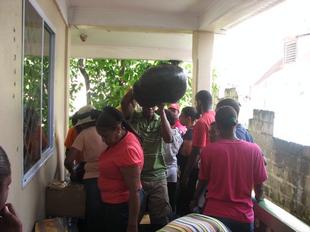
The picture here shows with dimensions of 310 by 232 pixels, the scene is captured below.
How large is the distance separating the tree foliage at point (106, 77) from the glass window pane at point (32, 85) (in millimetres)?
6296

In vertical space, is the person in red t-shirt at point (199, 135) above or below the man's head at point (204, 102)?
below

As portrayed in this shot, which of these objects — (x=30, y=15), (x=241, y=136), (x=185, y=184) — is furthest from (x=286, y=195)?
(x=30, y=15)

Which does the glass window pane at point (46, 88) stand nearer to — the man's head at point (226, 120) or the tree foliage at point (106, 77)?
the man's head at point (226, 120)

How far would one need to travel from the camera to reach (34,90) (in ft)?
10.3

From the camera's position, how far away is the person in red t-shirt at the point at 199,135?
3.94m

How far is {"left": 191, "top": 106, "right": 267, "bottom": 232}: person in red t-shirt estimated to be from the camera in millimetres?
2668

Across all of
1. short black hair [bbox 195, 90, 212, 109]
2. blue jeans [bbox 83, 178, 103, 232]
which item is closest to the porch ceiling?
short black hair [bbox 195, 90, 212, 109]

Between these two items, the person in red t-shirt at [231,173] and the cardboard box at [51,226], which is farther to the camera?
the cardboard box at [51,226]

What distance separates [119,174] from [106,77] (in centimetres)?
755

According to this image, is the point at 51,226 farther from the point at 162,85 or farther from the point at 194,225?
the point at 194,225

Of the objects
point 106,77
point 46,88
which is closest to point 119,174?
point 46,88

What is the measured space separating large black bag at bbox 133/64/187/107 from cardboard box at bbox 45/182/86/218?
0.97m

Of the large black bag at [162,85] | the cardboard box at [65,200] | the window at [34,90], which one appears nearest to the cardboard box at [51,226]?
the cardboard box at [65,200]

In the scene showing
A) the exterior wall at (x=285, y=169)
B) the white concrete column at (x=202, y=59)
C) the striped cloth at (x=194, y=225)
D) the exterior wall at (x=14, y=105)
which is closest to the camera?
the striped cloth at (x=194, y=225)
